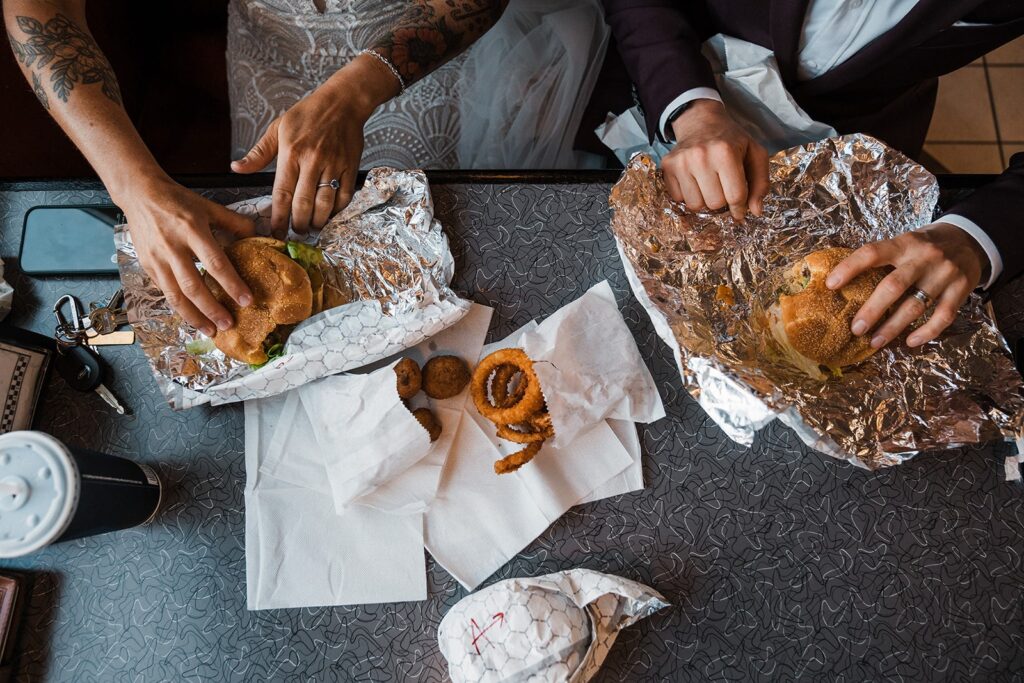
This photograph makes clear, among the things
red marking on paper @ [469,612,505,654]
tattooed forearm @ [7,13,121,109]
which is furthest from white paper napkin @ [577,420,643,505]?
tattooed forearm @ [7,13,121,109]

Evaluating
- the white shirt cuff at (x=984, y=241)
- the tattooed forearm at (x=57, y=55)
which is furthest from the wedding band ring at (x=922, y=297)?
the tattooed forearm at (x=57, y=55)

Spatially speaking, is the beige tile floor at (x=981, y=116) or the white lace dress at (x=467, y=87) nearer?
the white lace dress at (x=467, y=87)

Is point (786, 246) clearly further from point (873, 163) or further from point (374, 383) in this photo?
point (374, 383)

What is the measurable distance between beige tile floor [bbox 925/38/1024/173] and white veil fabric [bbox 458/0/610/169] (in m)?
1.50

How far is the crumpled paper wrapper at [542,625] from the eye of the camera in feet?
2.61

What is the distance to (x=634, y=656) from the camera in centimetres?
90

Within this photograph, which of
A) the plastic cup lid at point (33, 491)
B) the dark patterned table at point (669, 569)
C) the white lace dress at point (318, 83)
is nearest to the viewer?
the plastic cup lid at point (33, 491)

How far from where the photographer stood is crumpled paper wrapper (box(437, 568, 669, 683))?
0.80 m

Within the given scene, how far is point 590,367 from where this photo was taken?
3.21 feet

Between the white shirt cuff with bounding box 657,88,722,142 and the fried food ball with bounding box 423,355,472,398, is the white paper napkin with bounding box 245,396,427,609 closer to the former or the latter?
the fried food ball with bounding box 423,355,472,398

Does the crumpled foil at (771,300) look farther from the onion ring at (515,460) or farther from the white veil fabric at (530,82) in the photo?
the white veil fabric at (530,82)

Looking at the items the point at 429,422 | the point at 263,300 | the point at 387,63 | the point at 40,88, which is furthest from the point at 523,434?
the point at 40,88

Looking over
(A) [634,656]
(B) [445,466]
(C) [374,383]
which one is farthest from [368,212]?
(A) [634,656]

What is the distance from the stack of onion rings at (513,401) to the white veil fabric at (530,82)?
54 centimetres
